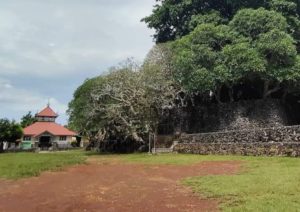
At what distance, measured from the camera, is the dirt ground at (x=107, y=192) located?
29.6 feet

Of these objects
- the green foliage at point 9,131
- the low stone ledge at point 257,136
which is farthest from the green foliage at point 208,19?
the green foliage at point 9,131

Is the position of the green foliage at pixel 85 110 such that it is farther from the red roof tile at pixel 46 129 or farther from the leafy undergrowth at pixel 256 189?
the red roof tile at pixel 46 129

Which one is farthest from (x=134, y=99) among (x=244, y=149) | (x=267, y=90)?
(x=244, y=149)

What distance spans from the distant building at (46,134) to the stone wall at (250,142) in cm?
3113

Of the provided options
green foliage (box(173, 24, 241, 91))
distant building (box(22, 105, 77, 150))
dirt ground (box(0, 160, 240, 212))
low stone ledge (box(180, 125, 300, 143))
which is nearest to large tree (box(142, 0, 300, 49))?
green foliage (box(173, 24, 241, 91))

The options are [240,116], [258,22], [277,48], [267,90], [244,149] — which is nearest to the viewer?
[244,149]

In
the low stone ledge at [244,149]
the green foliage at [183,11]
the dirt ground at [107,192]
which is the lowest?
the dirt ground at [107,192]

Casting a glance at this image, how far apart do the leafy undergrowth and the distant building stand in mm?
42449

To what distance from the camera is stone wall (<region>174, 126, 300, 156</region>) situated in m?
19.3

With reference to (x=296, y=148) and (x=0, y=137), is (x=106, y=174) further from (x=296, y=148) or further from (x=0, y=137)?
(x=0, y=137)

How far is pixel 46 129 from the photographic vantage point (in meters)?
56.0

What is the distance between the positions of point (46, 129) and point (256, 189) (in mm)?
49311

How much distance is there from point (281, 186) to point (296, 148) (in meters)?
8.97

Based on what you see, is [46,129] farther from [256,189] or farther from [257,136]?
[256,189]
